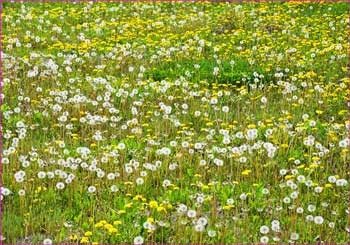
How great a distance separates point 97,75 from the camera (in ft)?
31.0

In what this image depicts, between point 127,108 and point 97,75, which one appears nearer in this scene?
point 127,108

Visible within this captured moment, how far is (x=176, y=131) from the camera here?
737cm

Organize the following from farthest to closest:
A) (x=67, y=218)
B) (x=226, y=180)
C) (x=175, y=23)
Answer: (x=175, y=23)
(x=226, y=180)
(x=67, y=218)

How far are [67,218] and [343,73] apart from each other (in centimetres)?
566

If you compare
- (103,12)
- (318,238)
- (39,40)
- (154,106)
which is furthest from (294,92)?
(103,12)

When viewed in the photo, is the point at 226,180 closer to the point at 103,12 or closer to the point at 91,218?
the point at 91,218

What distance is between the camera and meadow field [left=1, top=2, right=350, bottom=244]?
529 cm

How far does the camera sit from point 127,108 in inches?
321

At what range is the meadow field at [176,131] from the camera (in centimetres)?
529

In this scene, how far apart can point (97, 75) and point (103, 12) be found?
4899 millimetres

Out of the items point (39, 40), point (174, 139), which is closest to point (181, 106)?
point (174, 139)

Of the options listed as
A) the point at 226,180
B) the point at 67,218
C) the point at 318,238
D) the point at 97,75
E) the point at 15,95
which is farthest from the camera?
the point at 97,75

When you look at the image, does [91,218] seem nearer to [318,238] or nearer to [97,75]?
[318,238]

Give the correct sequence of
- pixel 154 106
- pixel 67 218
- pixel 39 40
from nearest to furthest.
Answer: pixel 67 218 < pixel 154 106 < pixel 39 40
